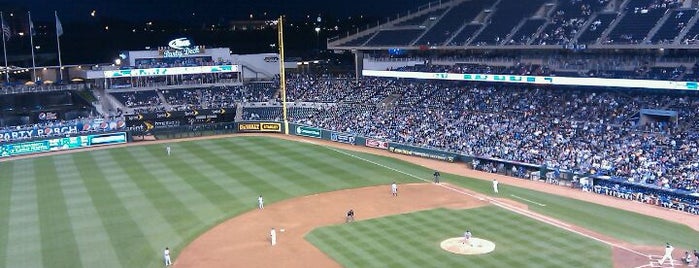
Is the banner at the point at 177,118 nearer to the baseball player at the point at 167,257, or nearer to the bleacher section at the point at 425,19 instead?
the bleacher section at the point at 425,19

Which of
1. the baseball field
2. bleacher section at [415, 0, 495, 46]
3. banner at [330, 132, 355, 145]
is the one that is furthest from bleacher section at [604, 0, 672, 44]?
banner at [330, 132, 355, 145]

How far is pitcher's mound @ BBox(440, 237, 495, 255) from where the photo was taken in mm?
25812

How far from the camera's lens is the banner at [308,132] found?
59.3 metres

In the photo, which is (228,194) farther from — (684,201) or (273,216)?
(684,201)

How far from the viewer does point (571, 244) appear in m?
26.5

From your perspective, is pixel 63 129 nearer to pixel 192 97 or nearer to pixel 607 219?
pixel 192 97

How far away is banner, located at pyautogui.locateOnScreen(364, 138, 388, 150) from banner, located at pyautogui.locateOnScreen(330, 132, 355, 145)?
6.13ft

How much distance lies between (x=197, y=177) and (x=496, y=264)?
958 inches

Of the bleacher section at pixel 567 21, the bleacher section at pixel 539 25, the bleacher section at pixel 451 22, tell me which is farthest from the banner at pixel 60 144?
the bleacher section at pixel 567 21

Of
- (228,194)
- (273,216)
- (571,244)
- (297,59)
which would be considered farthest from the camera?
(297,59)

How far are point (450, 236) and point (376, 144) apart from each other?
2559 cm

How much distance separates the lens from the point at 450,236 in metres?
28.0

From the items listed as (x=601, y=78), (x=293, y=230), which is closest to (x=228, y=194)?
(x=293, y=230)

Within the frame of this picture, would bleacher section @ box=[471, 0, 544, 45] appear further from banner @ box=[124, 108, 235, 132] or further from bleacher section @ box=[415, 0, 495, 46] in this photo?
banner @ box=[124, 108, 235, 132]
